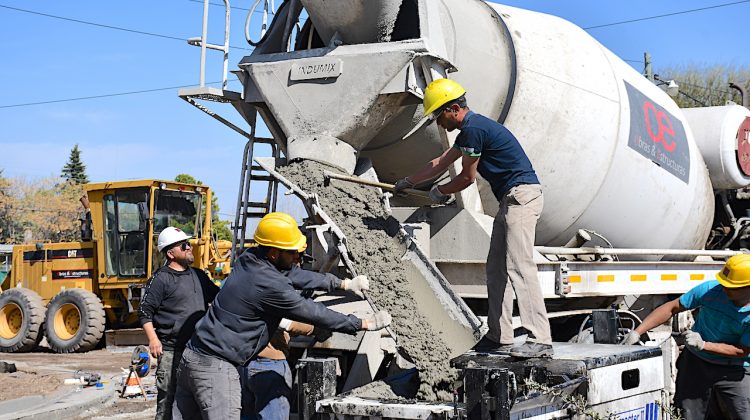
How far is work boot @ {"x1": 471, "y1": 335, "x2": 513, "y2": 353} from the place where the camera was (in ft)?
15.4

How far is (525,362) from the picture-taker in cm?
436

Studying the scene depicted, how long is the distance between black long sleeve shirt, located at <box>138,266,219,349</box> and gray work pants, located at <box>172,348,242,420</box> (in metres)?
0.82

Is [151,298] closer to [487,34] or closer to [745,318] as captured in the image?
[487,34]

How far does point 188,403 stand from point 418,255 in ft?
5.64

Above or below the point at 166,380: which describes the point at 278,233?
above

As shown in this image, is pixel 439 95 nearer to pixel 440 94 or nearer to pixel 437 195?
pixel 440 94

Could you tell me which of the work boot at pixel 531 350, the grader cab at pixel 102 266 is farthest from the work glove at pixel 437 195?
the grader cab at pixel 102 266

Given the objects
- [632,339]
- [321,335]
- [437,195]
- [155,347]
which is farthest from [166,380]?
[632,339]

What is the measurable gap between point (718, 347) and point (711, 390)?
0.33 m

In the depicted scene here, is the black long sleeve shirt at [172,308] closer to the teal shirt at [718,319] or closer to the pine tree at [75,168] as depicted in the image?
the teal shirt at [718,319]

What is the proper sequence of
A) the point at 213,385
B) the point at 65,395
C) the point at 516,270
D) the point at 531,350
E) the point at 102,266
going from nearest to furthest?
1. the point at 213,385
2. the point at 531,350
3. the point at 516,270
4. the point at 65,395
5. the point at 102,266

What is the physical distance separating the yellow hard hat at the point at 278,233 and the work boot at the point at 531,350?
4.30 ft

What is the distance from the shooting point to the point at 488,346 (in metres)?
4.82

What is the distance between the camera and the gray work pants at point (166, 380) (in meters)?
5.22
